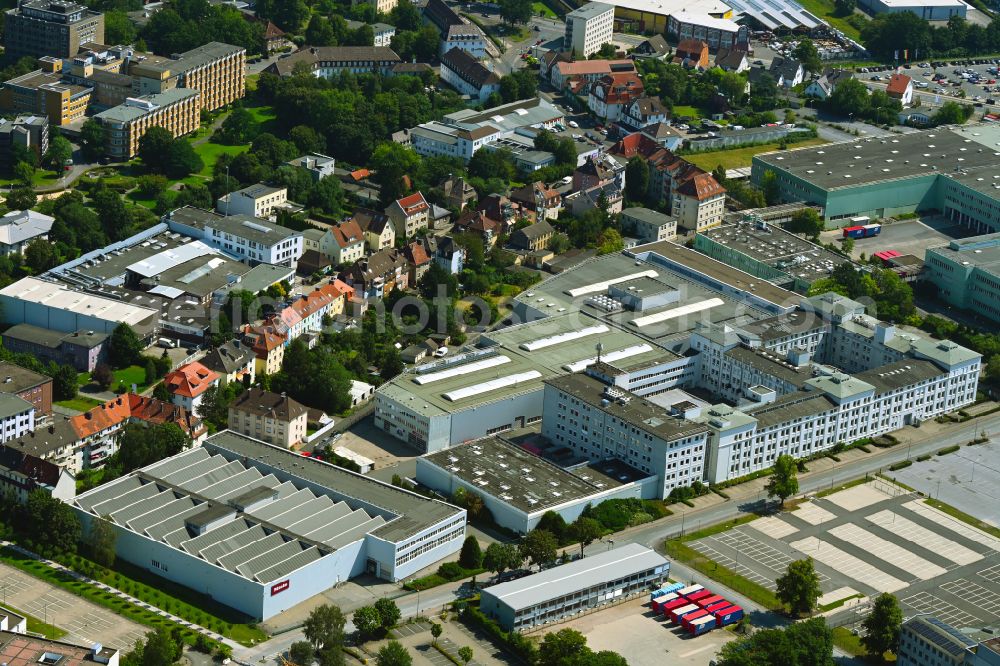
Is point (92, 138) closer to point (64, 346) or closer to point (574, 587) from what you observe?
point (64, 346)

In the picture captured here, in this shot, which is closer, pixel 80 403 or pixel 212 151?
pixel 80 403

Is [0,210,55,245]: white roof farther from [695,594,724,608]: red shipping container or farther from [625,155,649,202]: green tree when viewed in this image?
[695,594,724,608]: red shipping container

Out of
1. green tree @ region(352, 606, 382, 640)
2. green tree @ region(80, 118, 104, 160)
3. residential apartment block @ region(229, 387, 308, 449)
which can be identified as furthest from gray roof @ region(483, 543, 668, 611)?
green tree @ region(80, 118, 104, 160)

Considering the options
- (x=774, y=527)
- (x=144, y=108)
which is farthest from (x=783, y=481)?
(x=144, y=108)

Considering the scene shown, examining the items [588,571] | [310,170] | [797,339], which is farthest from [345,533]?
[310,170]

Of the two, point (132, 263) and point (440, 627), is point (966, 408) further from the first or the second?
point (132, 263)

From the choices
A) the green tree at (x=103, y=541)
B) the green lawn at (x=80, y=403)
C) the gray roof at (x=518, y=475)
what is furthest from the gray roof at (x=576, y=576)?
the green lawn at (x=80, y=403)

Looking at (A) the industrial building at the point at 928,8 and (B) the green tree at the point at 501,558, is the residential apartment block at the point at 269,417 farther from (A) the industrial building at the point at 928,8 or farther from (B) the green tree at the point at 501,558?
(A) the industrial building at the point at 928,8
